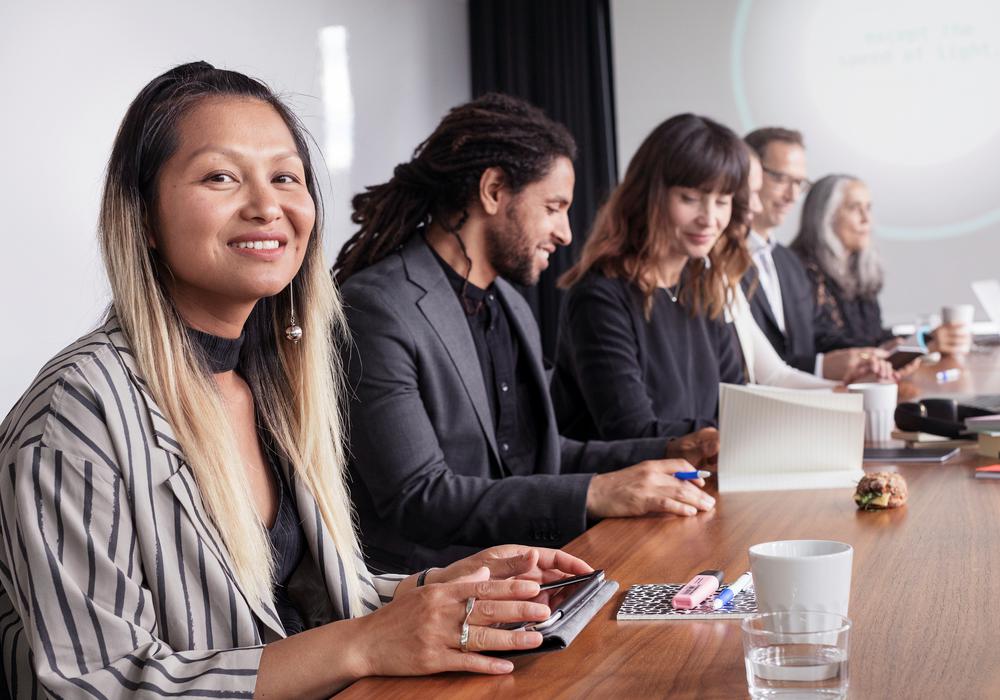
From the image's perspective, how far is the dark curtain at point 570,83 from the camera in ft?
21.5

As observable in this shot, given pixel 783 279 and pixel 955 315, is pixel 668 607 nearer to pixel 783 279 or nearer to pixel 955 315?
pixel 955 315

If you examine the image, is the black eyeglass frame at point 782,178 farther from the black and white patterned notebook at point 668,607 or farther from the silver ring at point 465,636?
the silver ring at point 465,636

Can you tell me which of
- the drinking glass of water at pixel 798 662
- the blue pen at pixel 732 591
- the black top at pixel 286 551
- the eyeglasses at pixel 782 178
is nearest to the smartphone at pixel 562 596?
the blue pen at pixel 732 591

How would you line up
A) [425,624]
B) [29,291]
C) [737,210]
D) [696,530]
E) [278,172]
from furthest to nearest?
[29,291] → [737,210] → [696,530] → [278,172] → [425,624]

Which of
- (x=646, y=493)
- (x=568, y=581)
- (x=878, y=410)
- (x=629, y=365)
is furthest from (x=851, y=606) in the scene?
(x=629, y=365)

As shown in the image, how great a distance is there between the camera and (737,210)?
3.15 metres

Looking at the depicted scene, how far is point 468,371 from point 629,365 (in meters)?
0.72

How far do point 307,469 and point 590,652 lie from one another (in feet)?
1.83

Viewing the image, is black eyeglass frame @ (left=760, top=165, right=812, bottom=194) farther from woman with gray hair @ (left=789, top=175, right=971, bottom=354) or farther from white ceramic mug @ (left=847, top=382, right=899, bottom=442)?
white ceramic mug @ (left=847, top=382, right=899, bottom=442)

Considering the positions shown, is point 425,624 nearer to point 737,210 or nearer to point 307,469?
point 307,469

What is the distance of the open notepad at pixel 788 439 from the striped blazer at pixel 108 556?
88 cm

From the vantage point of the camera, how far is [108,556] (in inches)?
43.3

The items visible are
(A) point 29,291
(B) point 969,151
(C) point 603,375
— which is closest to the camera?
(C) point 603,375

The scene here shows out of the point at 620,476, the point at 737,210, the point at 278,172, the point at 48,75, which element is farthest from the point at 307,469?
the point at 48,75
